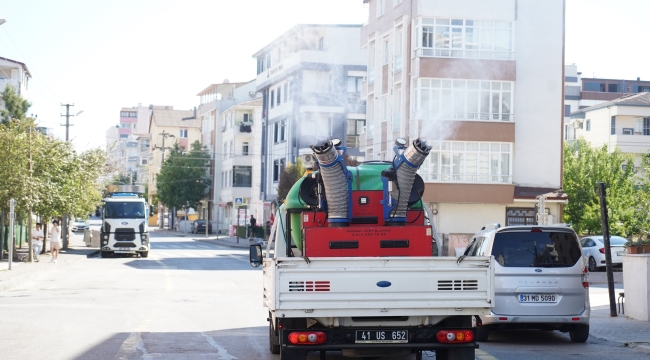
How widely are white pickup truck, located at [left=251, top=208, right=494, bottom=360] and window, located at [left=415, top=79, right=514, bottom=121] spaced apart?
31.5m

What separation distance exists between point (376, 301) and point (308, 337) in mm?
783

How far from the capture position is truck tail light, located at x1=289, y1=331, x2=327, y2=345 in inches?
373

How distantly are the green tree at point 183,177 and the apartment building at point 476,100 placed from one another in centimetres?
5342

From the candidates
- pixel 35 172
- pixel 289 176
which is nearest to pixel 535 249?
pixel 35 172

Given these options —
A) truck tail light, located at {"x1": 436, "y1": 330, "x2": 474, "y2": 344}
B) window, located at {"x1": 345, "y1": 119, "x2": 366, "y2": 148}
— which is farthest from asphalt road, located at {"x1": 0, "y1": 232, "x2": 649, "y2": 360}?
window, located at {"x1": 345, "y1": 119, "x2": 366, "y2": 148}

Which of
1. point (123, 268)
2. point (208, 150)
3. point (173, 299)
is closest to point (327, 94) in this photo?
point (173, 299)

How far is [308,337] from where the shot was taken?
31.1 feet

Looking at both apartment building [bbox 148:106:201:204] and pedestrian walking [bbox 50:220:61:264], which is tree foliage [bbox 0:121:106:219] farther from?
apartment building [bbox 148:106:201:204]

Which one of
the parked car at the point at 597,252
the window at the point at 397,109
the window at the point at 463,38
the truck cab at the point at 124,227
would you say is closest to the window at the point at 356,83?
the window at the point at 397,109

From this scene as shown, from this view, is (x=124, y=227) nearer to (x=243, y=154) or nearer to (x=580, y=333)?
(x=580, y=333)

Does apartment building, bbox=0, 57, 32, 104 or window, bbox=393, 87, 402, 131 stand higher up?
apartment building, bbox=0, 57, 32, 104

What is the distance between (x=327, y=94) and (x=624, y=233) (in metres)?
31.4

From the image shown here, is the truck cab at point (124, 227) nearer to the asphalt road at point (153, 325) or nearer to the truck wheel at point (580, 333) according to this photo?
the asphalt road at point (153, 325)

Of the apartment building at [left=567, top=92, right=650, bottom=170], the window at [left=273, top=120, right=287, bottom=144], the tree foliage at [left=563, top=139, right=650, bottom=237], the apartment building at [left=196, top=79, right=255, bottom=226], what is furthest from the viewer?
the apartment building at [left=196, top=79, right=255, bottom=226]
